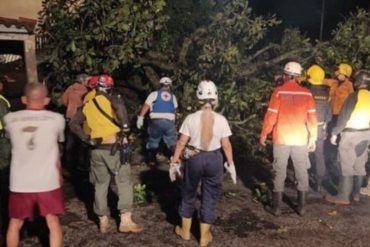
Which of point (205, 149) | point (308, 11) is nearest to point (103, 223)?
point (205, 149)

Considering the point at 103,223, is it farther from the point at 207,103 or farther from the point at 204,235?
the point at 207,103

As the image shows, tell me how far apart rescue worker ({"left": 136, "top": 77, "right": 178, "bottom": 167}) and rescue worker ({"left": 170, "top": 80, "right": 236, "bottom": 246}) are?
332 centimetres

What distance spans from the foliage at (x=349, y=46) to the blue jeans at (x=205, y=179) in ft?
15.5

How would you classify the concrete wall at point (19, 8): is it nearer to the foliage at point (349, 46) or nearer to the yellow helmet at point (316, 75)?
the foliage at point (349, 46)

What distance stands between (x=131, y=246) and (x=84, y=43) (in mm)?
4188

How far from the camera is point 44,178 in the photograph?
4801mm

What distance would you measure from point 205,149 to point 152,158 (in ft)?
13.5

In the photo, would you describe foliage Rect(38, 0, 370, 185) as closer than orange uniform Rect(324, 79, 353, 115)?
No

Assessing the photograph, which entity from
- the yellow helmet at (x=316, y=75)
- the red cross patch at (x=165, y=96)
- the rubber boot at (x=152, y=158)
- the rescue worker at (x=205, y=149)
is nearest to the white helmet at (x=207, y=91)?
the rescue worker at (x=205, y=149)

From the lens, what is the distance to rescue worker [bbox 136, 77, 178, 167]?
8.97 meters

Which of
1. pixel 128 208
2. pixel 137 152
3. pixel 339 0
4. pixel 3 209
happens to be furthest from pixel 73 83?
pixel 339 0

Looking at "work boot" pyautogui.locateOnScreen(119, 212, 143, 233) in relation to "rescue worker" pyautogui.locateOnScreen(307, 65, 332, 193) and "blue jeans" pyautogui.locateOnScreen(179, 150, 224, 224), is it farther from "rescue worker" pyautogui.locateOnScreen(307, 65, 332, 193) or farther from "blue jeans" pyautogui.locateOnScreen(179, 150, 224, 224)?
"rescue worker" pyautogui.locateOnScreen(307, 65, 332, 193)

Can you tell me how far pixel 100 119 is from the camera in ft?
19.5

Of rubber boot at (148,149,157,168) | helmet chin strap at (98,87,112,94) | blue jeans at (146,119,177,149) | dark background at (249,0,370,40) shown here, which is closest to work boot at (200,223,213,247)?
helmet chin strap at (98,87,112,94)
